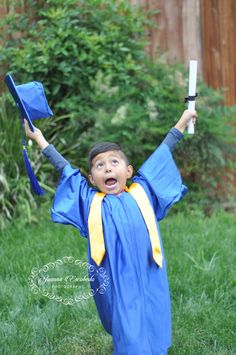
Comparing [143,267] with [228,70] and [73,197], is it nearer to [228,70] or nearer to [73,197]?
[73,197]

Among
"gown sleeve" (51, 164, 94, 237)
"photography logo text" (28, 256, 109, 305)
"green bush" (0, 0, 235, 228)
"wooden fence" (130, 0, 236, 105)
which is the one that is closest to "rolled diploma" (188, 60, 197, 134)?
"gown sleeve" (51, 164, 94, 237)

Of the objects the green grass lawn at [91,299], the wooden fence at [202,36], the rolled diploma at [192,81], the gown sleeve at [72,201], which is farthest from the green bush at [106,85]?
the gown sleeve at [72,201]

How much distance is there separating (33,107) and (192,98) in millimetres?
759

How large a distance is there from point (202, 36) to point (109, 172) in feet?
13.5

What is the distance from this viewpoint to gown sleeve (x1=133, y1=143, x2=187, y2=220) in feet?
9.57

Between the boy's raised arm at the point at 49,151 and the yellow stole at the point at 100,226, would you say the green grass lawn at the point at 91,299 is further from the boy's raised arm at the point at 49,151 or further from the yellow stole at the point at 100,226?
the boy's raised arm at the point at 49,151

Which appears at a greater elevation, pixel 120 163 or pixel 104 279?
pixel 120 163

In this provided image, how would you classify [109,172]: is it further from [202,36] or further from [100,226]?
[202,36]

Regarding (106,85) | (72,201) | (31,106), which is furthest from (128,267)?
(106,85)

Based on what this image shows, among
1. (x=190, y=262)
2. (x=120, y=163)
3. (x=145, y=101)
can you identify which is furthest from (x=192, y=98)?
(x=145, y=101)

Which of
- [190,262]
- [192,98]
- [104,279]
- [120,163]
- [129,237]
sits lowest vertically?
[190,262]

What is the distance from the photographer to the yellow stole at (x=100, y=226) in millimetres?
2750

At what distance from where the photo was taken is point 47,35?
5895mm

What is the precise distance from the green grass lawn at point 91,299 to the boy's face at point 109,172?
990mm
